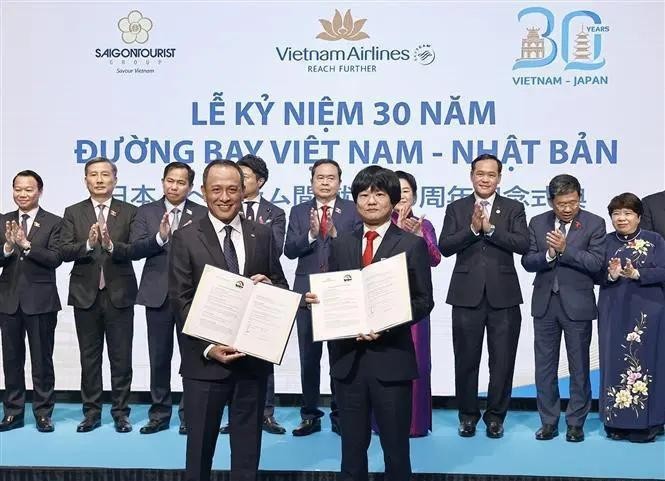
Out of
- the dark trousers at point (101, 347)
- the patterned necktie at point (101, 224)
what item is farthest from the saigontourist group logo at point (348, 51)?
the dark trousers at point (101, 347)

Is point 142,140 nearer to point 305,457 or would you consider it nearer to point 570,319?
point 305,457

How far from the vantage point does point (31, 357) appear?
17.6 feet

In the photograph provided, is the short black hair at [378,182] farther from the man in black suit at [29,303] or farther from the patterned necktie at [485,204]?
the man in black suit at [29,303]

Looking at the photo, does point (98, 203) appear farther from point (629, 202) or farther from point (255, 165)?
point (629, 202)

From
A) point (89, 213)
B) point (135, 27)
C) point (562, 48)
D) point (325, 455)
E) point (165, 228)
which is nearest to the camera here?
point (325, 455)

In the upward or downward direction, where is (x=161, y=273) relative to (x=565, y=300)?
upward

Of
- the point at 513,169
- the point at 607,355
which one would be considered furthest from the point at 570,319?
the point at 513,169

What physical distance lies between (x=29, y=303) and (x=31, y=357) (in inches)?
13.7

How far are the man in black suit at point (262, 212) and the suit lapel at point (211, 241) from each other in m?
1.71

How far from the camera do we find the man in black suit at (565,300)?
4.99m

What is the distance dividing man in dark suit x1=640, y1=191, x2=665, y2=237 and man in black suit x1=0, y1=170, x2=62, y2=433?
3.58 metres

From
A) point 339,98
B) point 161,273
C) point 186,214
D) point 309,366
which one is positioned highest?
point 339,98

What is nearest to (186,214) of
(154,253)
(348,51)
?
(154,253)

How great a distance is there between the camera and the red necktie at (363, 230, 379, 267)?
357 centimetres
